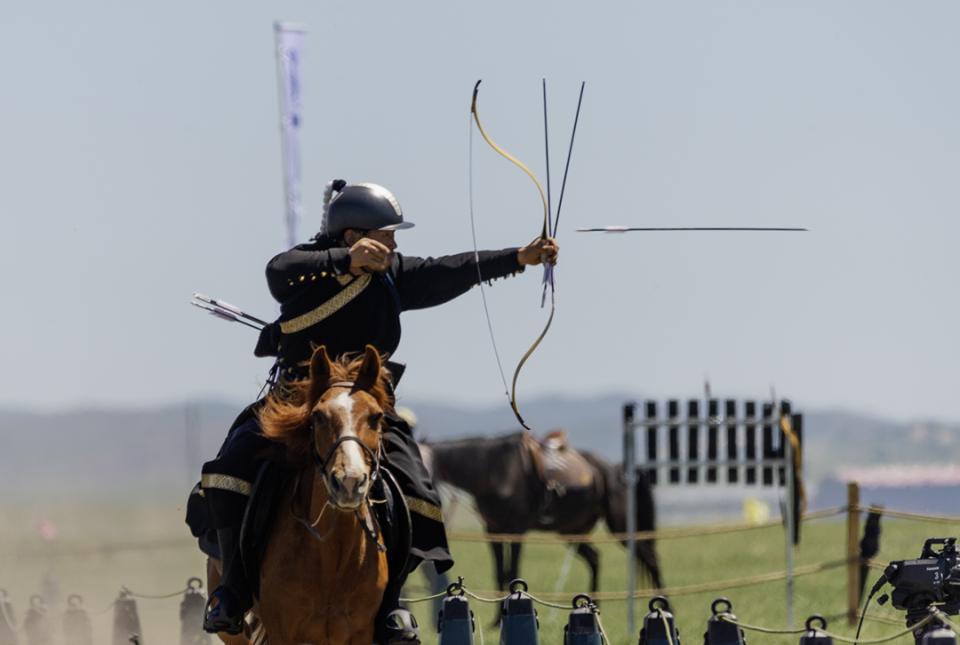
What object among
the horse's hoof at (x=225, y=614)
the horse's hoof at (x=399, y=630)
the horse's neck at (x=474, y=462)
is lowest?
the horse's neck at (x=474, y=462)

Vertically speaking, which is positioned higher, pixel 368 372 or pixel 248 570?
pixel 368 372

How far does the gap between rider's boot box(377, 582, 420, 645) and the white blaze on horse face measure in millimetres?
1003

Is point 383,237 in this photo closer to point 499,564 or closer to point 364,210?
point 364,210

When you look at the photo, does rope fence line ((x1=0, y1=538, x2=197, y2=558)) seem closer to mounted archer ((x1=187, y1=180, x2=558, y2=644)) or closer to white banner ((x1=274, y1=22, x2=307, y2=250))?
white banner ((x1=274, y1=22, x2=307, y2=250))

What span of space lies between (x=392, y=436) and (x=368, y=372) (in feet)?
2.41

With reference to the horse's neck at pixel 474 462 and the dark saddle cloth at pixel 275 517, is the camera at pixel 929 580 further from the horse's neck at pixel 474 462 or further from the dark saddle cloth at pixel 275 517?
the horse's neck at pixel 474 462

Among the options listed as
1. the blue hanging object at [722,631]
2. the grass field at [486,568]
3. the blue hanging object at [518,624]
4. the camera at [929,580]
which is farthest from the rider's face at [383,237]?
the grass field at [486,568]

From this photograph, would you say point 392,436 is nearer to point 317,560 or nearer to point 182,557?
point 317,560

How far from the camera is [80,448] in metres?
31.2

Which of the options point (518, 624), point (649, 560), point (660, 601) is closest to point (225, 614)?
point (518, 624)

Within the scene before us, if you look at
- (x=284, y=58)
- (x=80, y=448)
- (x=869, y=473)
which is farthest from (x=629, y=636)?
(x=869, y=473)

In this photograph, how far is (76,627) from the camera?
11734mm

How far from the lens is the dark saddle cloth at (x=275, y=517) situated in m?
6.51

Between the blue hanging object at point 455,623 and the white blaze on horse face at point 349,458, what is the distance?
7.74ft
